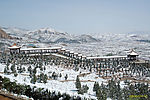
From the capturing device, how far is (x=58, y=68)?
144ft

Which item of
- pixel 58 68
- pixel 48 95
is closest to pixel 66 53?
pixel 58 68

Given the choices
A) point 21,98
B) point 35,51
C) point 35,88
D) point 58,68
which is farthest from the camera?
point 35,51

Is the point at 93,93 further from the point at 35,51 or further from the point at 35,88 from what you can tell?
the point at 35,51

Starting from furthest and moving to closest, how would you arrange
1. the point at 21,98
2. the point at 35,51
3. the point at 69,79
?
the point at 35,51, the point at 69,79, the point at 21,98

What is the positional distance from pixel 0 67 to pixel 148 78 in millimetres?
30566

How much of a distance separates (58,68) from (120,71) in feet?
48.1

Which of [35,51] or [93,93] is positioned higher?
[35,51]

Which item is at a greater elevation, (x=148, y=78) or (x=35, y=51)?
(x=35, y=51)

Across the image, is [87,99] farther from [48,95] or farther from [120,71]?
[120,71]

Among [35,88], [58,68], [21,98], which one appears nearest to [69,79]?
[58,68]

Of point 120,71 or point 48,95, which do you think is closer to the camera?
A: point 48,95

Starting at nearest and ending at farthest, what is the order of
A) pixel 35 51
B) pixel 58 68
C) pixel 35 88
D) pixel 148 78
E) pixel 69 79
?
pixel 35 88, pixel 69 79, pixel 148 78, pixel 58 68, pixel 35 51

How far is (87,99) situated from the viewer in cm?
2489

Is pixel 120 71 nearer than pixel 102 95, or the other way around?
pixel 102 95
